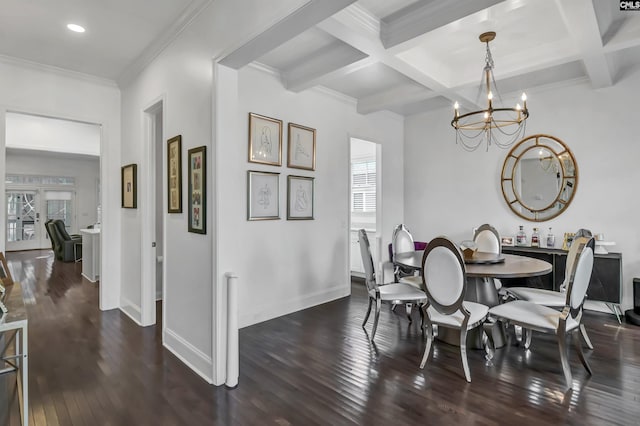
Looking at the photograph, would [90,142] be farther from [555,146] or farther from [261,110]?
[555,146]

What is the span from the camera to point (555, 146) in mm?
4578

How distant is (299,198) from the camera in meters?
4.35

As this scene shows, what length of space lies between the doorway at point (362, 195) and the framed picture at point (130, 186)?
140 inches

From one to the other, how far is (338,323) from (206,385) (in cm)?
172

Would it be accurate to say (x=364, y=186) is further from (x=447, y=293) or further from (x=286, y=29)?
(x=286, y=29)

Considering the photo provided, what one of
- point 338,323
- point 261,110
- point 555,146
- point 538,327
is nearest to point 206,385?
point 338,323

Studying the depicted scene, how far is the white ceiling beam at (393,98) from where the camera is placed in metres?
4.44

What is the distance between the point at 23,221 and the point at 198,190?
1077 cm

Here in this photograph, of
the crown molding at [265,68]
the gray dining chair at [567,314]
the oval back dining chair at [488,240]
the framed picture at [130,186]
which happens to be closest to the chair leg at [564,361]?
the gray dining chair at [567,314]

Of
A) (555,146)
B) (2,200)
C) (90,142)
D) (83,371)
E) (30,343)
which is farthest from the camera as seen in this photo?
(90,142)

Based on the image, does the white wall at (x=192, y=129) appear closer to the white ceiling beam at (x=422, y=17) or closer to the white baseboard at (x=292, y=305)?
the white baseboard at (x=292, y=305)

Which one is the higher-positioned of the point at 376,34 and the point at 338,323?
the point at 376,34

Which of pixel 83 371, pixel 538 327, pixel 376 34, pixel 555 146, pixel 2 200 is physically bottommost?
pixel 83 371

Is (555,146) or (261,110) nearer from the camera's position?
(261,110)
